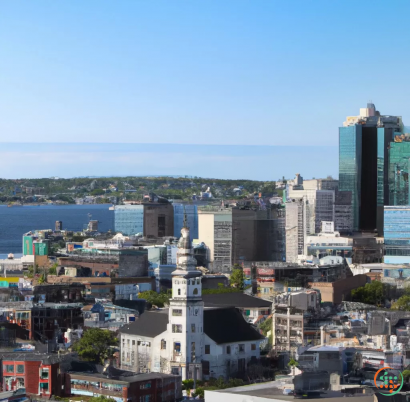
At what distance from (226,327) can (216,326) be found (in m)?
0.47

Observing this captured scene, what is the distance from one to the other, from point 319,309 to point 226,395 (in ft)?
78.5

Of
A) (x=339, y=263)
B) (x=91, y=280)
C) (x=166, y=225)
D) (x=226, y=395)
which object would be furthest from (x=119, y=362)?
(x=166, y=225)

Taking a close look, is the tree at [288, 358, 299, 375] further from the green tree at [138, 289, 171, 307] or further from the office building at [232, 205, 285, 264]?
the office building at [232, 205, 285, 264]

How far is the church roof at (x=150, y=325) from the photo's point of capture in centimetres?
4253

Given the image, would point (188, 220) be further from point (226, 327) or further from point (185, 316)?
point (185, 316)

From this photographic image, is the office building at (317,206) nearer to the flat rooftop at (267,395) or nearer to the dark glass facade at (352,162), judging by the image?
the dark glass facade at (352,162)

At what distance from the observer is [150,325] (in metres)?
43.2

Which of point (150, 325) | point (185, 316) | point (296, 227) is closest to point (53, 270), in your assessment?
point (296, 227)

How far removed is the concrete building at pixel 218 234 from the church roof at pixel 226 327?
44501 millimetres

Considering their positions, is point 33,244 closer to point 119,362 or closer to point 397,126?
point 397,126

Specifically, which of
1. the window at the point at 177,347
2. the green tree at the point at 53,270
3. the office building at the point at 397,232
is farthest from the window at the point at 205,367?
the office building at the point at 397,232

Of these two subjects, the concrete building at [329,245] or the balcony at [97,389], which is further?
the concrete building at [329,245]

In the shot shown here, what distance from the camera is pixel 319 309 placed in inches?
2104

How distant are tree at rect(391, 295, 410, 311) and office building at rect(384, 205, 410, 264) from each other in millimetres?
28988
